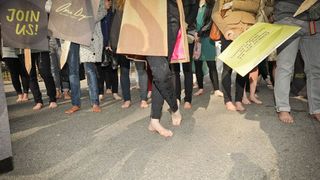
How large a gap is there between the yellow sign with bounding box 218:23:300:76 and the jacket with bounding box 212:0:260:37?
0.92 meters

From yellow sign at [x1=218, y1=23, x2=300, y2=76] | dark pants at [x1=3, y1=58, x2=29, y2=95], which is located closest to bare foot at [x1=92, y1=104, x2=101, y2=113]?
dark pants at [x1=3, y1=58, x2=29, y2=95]

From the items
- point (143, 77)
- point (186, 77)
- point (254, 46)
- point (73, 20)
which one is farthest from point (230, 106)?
point (73, 20)

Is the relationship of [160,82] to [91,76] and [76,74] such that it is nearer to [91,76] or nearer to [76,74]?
[91,76]

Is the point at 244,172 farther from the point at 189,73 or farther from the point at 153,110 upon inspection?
the point at 189,73

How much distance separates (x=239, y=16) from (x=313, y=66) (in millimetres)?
1031

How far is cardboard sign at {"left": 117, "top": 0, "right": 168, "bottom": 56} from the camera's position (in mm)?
3168

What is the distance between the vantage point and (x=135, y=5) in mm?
3199

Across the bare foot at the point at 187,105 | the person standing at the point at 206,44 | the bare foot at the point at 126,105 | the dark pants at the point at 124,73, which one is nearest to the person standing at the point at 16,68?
the dark pants at the point at 124,73

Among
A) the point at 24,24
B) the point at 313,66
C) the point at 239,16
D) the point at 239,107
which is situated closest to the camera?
the point at 313,66

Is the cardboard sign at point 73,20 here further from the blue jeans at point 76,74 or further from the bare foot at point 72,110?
the bare foot at point 72,110

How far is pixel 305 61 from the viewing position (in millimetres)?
3736

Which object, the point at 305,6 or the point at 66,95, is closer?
the point at 305,6

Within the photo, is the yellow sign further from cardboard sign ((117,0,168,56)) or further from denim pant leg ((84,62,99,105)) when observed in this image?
denim pant leg ((84,62,99,105))

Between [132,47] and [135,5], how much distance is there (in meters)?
0.40
